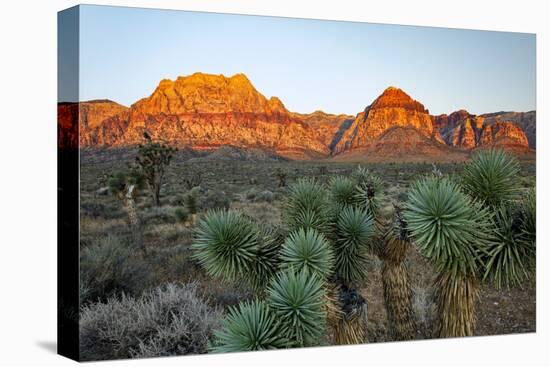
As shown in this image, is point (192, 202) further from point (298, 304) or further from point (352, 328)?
point (352, 328)

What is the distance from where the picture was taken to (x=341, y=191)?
34.5 feet

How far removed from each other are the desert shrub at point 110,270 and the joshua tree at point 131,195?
156 millimetres

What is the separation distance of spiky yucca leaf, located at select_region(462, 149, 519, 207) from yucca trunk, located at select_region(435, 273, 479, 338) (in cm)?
86

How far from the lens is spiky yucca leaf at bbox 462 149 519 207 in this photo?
9.91 metres

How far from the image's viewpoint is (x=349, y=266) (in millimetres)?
10344

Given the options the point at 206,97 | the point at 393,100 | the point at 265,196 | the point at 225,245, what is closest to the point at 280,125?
the point at 265,196

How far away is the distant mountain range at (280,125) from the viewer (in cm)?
944

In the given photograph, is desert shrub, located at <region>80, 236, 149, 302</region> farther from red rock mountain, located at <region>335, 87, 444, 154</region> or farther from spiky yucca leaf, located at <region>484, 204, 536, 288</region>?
spiky yucca leaf, located at <region>484, 204, 536, 288</region>

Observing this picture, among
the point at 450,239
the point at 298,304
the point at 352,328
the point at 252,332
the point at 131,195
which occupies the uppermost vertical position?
the point at 131,195

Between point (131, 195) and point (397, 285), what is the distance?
311cm

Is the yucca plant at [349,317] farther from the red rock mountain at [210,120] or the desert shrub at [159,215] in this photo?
the desert shrub at [159,215]

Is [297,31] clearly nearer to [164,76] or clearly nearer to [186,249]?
[164,76]

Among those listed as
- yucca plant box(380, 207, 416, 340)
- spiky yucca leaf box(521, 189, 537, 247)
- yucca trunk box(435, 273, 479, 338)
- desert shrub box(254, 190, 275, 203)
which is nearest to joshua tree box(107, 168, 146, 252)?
desert shrub box(254, 190, 275, 203)

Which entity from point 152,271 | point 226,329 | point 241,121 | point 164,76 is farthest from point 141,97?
point 226,329
